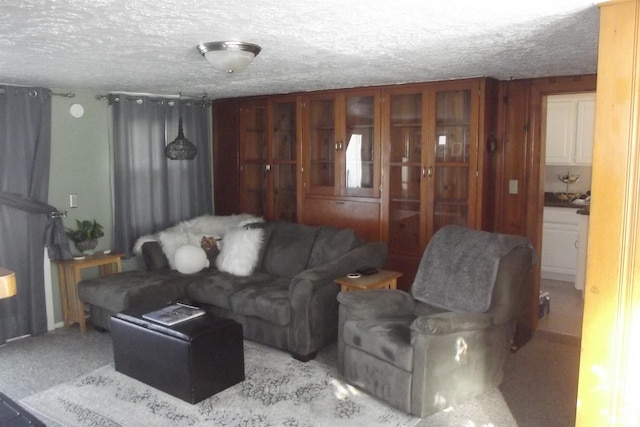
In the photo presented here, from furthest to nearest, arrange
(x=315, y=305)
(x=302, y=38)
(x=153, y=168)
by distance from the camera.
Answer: (x=153, y=168) → (x=315, y=305) → (x=302, y=38)

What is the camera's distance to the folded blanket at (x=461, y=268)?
350 cm

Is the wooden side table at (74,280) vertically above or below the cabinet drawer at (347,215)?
below

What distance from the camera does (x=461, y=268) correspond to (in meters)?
3.65

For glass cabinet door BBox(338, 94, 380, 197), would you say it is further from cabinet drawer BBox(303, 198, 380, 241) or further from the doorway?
the doorway

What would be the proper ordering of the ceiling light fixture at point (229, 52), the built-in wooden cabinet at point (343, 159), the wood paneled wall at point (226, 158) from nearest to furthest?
the ceiling light fixture at point (229, 52)
the built-in wooden cabinet at point (343, 159)
the wood paneled wall at point (226, 158)

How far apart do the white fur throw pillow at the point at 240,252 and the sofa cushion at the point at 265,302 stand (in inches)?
12.7

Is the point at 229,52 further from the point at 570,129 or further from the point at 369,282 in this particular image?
the point at 570,129

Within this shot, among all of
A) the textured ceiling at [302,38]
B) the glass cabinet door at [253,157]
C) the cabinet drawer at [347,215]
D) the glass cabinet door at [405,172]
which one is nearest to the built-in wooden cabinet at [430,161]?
the glass cabinet door at [405,172]

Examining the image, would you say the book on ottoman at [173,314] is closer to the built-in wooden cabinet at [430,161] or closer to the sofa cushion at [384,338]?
the sofa cushion at [384,338]

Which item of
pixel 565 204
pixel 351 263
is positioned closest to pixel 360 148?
pixel 351 263

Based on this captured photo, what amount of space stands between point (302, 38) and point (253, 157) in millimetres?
3130

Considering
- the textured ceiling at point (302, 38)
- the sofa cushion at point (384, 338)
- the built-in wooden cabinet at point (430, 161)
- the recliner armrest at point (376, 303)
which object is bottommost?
the sofa cushion at point (384, 338)

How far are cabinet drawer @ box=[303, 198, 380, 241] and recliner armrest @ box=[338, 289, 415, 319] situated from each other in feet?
3.88

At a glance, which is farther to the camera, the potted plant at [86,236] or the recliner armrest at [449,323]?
the potted plant at [86,236]
